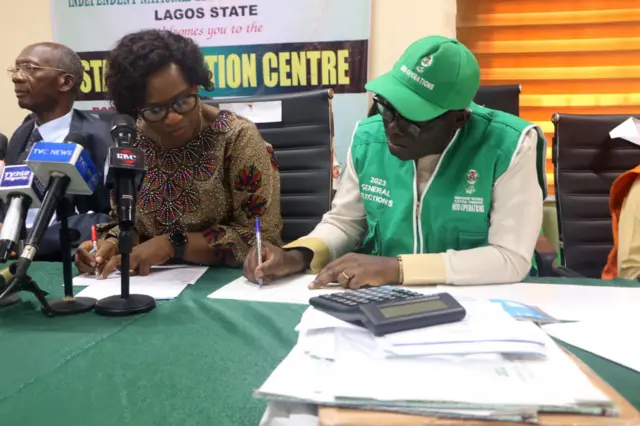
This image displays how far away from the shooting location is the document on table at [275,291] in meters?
1.00

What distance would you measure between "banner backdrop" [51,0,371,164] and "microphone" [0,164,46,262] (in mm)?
1605

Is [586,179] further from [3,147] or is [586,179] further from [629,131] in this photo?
[3,147]

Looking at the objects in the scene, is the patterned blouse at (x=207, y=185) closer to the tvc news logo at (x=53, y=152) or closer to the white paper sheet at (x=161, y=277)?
the white paper sheet at (x=161, y=277)

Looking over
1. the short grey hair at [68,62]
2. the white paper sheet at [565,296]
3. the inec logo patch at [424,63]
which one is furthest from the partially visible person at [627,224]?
the short grey hair at [68,62]

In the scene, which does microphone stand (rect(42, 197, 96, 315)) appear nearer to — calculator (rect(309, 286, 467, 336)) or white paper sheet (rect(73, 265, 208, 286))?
white paper sheet (rect(73, 265, 208, 286))

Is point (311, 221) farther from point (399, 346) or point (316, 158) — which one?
point (399, 346)

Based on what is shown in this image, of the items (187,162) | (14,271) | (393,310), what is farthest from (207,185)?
(393,310)

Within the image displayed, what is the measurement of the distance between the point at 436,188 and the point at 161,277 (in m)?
0.67

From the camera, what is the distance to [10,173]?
0.90 meters

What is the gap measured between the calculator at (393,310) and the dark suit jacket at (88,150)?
1.13m

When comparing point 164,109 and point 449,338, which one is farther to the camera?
point 164,109

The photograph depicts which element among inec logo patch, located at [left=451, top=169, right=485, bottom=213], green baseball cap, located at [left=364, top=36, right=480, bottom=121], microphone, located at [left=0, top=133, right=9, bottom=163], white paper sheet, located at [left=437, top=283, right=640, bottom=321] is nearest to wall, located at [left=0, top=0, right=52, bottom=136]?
microphone, located at [left=0, top=133, right=9, bottom=163]

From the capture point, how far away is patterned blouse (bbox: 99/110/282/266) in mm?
1405

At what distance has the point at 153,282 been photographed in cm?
115
